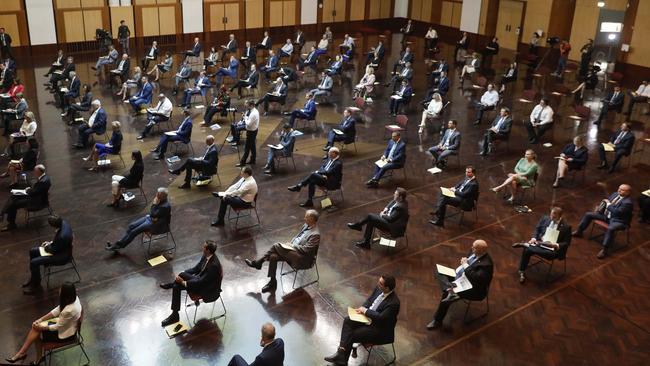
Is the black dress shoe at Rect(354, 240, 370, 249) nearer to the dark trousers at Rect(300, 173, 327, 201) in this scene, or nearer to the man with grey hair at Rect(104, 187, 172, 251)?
the dark trousers at Rect(300, 173, 327, 201)

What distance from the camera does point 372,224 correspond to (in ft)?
32.4

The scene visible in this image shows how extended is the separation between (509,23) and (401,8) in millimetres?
8054

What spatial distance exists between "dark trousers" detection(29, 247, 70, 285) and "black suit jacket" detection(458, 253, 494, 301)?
5657 millimetres

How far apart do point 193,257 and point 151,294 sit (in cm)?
115

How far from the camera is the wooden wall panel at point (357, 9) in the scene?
111 feet

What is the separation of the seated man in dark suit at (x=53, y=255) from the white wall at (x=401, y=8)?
3001 centimetres

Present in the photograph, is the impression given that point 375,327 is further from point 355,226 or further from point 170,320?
point 355,226

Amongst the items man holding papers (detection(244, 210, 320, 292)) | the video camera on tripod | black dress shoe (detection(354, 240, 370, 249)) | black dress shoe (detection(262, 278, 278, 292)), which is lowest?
black dress shoe (detection(262, 278, 278, 292))

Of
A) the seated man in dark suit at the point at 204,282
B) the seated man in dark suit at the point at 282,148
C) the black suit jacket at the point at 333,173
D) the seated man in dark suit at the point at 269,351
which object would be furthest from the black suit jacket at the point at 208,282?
the seated man in dark suit at the point at 282,148

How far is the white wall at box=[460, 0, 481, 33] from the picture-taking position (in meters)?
30.0

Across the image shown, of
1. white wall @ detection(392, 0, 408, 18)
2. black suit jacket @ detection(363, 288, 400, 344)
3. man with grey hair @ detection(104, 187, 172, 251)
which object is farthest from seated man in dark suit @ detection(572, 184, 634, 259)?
white wall @ detection(392, 0, 408, 18)

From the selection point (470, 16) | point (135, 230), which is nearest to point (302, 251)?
point (135, 230)

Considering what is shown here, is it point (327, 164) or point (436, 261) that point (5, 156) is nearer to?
point (327, 164)

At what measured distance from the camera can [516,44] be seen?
94.6 feet
